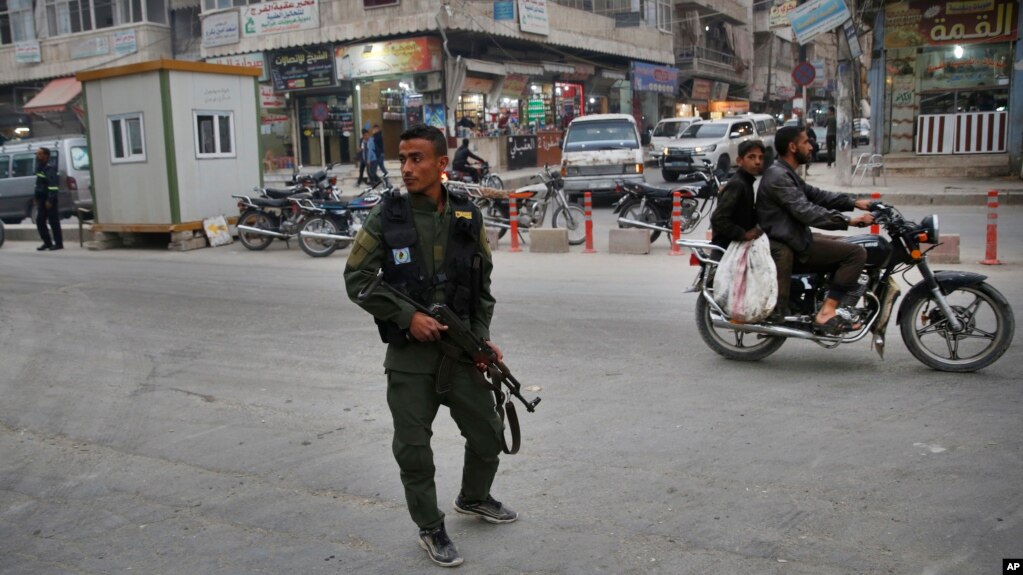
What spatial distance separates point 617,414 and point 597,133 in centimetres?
1490

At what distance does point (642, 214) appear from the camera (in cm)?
1312

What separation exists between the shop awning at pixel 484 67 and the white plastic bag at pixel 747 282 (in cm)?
2147

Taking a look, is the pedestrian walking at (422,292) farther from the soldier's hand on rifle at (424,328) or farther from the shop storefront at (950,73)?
the shop storefront at (950,73)

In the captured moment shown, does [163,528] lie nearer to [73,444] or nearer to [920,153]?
[73,444]

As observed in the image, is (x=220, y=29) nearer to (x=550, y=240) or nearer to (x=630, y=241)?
(x=550, y=240)

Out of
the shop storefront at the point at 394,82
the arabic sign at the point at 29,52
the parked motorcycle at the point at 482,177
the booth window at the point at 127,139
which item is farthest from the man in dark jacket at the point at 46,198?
the arabic sign at the point at 29,52

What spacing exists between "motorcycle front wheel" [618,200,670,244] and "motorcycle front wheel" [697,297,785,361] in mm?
6228

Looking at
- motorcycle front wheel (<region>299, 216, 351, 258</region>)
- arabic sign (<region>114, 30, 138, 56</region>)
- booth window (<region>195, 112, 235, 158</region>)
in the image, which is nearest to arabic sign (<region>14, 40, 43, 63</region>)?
arabic sign (<region>114, 30, 138, 56</region>)

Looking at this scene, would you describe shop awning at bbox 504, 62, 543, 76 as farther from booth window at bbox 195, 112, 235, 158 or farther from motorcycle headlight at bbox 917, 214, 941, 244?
motorcycle headlight at bbox 917, 214, 941, 244

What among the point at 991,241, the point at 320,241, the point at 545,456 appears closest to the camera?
the point at 545,456

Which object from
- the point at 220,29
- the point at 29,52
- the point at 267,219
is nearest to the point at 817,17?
the point at 267,219

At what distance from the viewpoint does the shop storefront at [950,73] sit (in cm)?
2148

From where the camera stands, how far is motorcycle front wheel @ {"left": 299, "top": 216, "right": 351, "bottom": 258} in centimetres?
1338

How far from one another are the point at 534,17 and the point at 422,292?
26.7 meters
